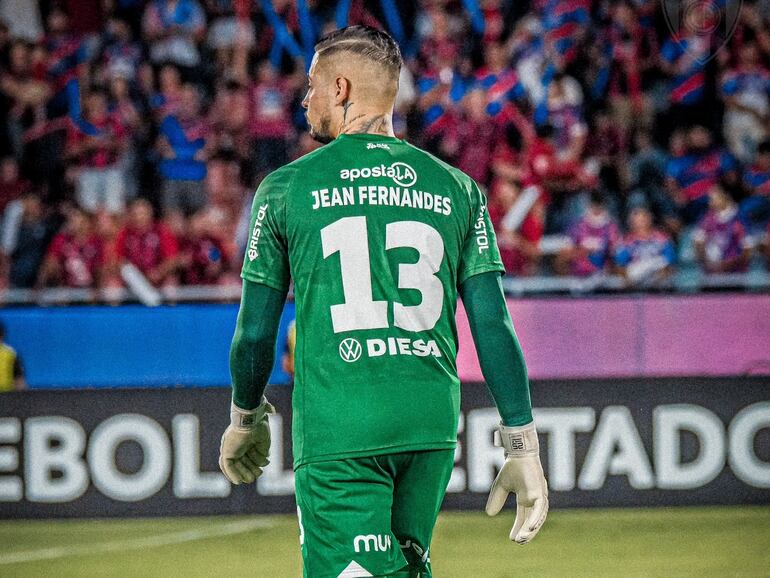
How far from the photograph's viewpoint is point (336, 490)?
3295 mm

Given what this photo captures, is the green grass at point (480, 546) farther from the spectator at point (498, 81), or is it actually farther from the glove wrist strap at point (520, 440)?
the spectator at point (498, 81)

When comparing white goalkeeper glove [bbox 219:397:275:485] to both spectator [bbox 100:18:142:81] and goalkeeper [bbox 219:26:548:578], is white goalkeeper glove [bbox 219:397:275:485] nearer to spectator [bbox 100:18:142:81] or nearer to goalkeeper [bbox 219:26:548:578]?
goalkeeper [bbox 219:26:548:578]

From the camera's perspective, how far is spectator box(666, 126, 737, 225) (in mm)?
12914

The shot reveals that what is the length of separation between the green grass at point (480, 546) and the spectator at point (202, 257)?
12.0 ft

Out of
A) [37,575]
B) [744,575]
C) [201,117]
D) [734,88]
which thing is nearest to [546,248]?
[734,88]

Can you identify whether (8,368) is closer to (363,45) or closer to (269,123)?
(269,123)

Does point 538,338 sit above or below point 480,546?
above

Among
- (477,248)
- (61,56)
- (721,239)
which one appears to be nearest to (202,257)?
(61,56)

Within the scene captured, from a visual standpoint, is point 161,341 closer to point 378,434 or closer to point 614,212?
point 614,212

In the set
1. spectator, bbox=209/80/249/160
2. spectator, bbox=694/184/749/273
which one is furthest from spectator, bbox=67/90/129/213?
spectator, bbox=694/184/749/273

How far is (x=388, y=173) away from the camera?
345 cm

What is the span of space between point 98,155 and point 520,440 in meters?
10.7

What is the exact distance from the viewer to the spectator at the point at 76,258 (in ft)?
40.5

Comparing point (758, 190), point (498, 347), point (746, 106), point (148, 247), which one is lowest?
point (498, 347)
